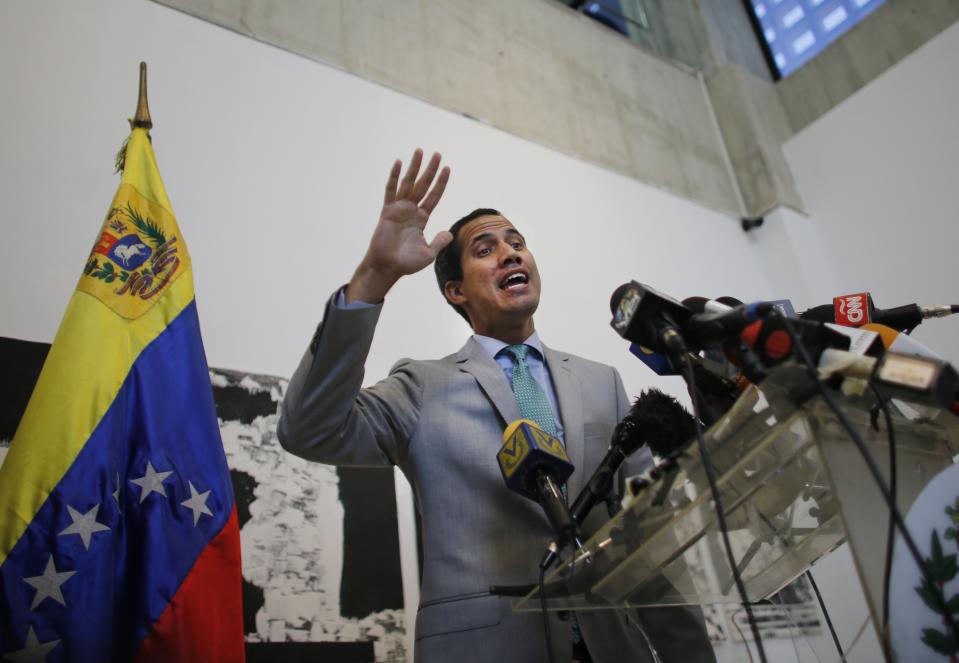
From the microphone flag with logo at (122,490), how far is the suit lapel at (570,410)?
2.66 ft

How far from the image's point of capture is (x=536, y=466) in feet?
4.05

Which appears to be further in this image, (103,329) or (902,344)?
(103,329)

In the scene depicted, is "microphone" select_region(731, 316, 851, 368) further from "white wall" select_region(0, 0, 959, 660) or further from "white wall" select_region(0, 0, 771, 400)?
"white wall" select_region(0, 0, 771, 400)

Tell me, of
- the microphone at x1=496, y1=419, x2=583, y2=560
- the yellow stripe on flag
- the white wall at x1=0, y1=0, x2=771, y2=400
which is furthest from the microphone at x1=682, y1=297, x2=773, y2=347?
the white wall at x1=0, y1=0, x2=771, y2=400

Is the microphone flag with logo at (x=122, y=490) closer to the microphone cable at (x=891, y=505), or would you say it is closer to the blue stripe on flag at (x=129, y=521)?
the blue stripe on flag at (x=129, y=521)

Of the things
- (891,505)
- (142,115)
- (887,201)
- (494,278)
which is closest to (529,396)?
(494,278)

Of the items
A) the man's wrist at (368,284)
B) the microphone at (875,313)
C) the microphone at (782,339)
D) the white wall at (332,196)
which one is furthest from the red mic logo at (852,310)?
the man's wrist at (368,284)

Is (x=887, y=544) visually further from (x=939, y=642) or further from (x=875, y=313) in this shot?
(x=875, y=313)

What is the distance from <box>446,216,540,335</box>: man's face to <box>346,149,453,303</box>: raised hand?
0.28m

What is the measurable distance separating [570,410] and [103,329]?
1112 mm

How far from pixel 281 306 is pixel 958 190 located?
11.8 ft

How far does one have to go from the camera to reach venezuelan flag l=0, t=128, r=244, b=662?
4.85 ft

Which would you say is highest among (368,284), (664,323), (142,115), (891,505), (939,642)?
(142,115)

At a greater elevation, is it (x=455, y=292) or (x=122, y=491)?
(x=455, y=292)
